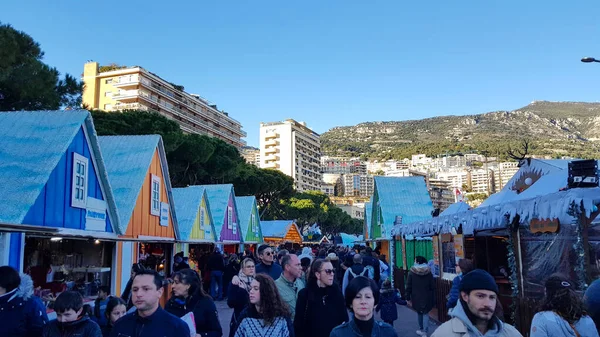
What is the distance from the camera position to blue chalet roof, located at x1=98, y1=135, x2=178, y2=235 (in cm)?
1370

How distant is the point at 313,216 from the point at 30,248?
6813cm

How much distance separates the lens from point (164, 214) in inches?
A: 656

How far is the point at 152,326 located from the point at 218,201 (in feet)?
74.7

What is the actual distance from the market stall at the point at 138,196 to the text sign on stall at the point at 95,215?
0.87 meters

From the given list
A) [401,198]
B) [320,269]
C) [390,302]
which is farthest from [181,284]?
[401,198]

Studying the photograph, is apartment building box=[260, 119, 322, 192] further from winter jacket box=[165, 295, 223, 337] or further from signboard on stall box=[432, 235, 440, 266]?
winter jacket box=[165, 295, 223, 337]

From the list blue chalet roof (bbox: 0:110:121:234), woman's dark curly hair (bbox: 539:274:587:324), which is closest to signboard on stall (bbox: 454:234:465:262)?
woman's dark curly hair (bbox: 539:274:587:324)

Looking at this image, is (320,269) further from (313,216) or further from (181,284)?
(313,216)

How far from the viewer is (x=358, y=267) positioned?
28.7 feet

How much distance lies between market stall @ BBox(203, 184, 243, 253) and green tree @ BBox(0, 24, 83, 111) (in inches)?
309

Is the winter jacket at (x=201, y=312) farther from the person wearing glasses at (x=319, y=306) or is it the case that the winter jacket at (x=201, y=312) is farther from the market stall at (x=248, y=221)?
the market stall at (x=248, y=221)

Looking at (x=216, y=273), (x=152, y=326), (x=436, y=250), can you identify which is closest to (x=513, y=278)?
(x=436, y=250)

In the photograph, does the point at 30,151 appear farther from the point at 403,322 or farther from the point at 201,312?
the point at 403,322

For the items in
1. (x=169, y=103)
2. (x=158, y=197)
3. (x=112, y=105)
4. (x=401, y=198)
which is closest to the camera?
(x=158, y=197)
